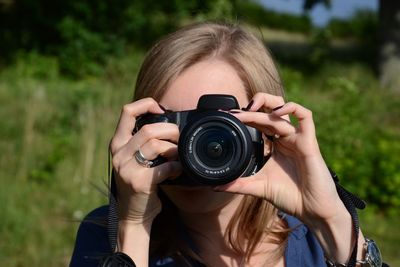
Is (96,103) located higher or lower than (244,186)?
lower

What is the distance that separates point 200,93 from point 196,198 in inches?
9.4

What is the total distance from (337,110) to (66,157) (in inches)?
83.7

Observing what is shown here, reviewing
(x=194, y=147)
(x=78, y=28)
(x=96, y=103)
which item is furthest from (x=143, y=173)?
(x=78, y=28)

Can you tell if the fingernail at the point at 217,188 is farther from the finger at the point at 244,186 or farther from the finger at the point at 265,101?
the finger at the point at 265,101

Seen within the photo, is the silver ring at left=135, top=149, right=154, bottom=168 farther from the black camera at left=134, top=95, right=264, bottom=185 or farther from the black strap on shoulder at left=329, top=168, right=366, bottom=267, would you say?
the black strap on shoulder at left=329, top=168, right=366, bottom=267

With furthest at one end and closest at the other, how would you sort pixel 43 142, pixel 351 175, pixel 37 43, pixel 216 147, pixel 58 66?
pixel 37 43, pixel 58 66, pixel 43 142, pixel 351 175, pixel 216 147

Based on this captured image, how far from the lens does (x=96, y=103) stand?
6.73 meters

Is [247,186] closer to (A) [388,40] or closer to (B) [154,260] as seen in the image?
(B) [154,260]

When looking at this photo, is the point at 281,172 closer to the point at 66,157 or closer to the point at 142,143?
the point at 142,143

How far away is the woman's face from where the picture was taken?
1.62 m

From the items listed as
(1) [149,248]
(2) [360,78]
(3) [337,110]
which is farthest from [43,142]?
(2) [360,78]

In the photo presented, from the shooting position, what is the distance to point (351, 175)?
5395 millimetres

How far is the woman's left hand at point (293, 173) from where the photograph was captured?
1601mm

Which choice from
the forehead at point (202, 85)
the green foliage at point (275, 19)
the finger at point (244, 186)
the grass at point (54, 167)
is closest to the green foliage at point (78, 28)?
the grass at point (54, 167)
